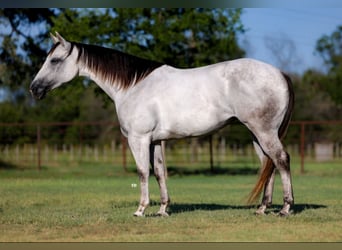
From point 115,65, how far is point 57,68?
810 mm

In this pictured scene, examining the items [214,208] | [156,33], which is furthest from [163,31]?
[214,208]

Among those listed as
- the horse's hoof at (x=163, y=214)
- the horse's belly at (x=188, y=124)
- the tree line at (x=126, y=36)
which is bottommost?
the horse's hoof at (x=163, y=214)

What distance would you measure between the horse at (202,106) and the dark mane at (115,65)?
0.04 feet

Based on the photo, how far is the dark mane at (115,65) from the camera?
8.81 meters

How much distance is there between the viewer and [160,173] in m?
8.74

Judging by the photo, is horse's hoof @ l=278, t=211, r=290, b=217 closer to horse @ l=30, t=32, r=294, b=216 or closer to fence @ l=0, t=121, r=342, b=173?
horse @ l=30, t=32, r=294, b=216

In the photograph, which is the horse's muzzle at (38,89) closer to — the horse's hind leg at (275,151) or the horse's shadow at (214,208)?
the horse's shadow at (214,208)

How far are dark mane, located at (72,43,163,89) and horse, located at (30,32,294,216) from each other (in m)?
0.01

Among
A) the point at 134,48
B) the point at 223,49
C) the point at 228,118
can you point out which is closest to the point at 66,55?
the point at 228,118

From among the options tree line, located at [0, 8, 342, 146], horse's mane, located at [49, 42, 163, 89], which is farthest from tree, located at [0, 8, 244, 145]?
horse's mane, located at [49, 42, 163, 89]

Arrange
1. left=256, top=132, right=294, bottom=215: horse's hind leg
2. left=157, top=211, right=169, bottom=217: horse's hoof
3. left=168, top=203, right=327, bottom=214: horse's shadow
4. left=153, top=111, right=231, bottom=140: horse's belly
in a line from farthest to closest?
left=168, top=203, right=327, bottom=214: horse's shadow < left=157, top=211, right=169, bottom=217: horse's hoof < left=153, top=111, right=231, bottom=140: horse's belly < left=256, top=132, right=294, bottom=215: horse's hind leg

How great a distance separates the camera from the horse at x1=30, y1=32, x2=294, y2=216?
26.9 ft

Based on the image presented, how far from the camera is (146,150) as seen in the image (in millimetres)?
8477

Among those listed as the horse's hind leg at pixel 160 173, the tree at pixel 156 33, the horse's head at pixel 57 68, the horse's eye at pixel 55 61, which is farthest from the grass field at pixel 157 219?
the tree at pixel 156 33
